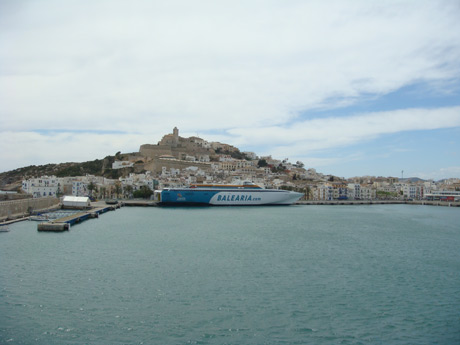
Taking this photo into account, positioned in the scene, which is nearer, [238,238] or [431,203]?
[238,238]

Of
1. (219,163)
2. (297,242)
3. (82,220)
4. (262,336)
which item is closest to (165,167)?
(219,163)

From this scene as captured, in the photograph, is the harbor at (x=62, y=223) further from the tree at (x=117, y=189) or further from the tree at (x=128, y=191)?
the tree at (x=128, y=191)

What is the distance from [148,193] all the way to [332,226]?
96.5ft

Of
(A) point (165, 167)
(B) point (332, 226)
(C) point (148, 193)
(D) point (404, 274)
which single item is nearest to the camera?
(D) point (404, 274)

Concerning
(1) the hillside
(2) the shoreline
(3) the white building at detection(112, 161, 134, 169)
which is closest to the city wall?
(2) the shoreline

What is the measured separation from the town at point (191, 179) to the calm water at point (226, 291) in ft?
104

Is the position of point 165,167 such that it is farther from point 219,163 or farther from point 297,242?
point 297,242

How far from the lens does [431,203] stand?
56.6 m

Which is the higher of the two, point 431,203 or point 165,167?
point 165,167

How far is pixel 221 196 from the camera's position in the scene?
40688 mm

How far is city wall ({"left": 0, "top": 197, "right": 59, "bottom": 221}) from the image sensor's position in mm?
22812

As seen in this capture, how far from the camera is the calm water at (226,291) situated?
7012 mm

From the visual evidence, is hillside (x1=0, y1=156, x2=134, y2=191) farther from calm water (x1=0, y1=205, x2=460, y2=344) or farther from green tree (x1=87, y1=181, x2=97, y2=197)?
calm water (x1=0, y1=205, x2=460, y2=344)

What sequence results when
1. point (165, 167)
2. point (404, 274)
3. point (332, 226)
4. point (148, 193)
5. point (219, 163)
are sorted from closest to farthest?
1. point (404, 274)
2. point (332, 226)
3. point (148, 193)
4. point (165, 167)
5. point (219, 163)
